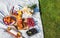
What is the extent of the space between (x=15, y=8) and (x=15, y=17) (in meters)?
0.11

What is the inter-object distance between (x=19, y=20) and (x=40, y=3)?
334 millimetres

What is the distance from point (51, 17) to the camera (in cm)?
149

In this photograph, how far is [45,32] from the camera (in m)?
1.37

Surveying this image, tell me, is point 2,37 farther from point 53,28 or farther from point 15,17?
point 53,28

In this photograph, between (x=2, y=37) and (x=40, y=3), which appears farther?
(x=40, y=3)

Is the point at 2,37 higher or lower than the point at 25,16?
lower

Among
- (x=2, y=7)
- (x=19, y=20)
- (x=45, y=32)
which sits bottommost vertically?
(x=45, y=32)

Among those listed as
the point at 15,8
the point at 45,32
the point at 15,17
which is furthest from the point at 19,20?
the point at 45,32

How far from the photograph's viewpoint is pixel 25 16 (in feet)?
4.67

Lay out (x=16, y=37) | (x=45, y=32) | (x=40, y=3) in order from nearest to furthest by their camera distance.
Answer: (x=16, y=37), (x=45, y=32), (x=40, y=3)

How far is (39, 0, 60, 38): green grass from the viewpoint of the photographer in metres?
1.38

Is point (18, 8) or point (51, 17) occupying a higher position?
point (18, 8)

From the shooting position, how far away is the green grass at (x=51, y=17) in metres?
1.38

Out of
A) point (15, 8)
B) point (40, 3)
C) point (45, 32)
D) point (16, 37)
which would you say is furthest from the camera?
point (40, 3)
